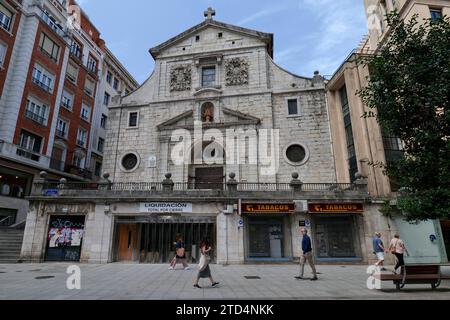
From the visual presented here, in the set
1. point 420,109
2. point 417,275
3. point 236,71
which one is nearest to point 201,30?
point 236,71

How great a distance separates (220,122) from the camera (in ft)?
70.7

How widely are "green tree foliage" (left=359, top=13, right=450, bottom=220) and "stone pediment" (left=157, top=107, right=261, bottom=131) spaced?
11311 millimetres

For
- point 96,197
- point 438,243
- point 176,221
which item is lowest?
point 438,243

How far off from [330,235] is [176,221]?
881 cm

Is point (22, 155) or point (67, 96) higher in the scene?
point (67, 96)

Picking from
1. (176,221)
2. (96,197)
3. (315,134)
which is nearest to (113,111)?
(96,197)

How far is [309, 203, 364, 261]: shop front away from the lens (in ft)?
49.2

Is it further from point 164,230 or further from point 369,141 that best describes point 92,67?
point 369,141

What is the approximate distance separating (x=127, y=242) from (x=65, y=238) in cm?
339

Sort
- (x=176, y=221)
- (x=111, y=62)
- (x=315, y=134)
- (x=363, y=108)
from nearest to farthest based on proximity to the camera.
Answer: (x=176, y=221), (x=363, y=108), (x=315, y=134), (x=111, y=62)

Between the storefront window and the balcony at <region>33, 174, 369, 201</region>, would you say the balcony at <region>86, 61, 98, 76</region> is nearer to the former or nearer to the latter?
the balcony at <region>33, 174, 369, 201</region>

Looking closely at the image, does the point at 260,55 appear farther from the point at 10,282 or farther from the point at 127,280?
the point at 10,282

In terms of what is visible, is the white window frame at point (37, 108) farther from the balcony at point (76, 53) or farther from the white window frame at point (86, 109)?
the balcony at point (76, 53)

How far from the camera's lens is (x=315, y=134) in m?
20.7
